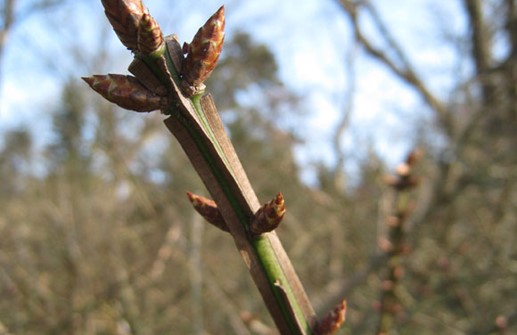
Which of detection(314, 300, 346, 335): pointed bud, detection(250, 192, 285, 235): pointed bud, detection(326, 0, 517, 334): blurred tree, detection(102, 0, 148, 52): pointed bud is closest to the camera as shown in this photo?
detection(102, 0, 148, 52): pointed bud

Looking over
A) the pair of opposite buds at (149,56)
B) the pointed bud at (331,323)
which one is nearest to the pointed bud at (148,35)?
the pair of opposite buds at (149,56)

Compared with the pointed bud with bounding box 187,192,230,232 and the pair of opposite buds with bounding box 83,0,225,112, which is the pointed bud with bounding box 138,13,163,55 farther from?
the pointed bud with bounding box 187,192,230,232

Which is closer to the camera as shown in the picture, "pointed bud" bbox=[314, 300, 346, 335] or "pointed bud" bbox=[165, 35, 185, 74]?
"pointed bud" bbox=[165, 35, 185, 74]

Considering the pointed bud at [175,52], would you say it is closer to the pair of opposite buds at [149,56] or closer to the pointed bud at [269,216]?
the pair of opposite buds at [149,56]

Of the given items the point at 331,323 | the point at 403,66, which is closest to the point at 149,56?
the point at 331,323

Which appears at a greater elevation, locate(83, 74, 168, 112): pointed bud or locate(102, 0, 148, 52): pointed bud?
locate(102, 0, 148, 52): pointed bud

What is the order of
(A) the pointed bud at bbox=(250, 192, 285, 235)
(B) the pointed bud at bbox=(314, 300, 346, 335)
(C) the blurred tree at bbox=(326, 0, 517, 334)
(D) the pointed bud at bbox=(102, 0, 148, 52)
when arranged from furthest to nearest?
(C) the blurred tree at bbox=(326, 0, 517, 334)
(B) the pointed bud at bbox=(314, 300, 346, 335)
(A) the pointed bud at bbox=(250, 192, 285, 235)
(D) the pointed bud at bbox=(102, 0, 148, 52)

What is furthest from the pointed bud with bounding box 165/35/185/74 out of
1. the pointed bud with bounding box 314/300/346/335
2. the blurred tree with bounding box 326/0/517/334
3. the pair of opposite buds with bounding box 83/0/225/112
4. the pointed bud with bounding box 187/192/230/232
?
the blurred tree with bounding box 326/0/517/334
